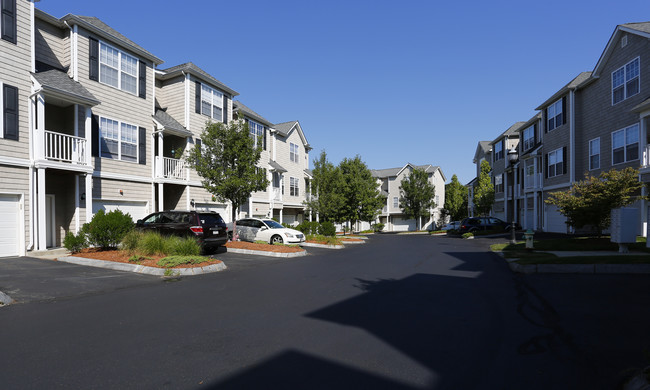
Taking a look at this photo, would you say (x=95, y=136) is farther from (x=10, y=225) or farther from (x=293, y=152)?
(x=293, y=152)

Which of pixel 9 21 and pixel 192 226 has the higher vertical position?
pixel 9 21

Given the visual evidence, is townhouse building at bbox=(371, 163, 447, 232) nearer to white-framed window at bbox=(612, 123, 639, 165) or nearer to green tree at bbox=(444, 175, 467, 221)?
green tree at bbox=(444, 175, 467, 221)

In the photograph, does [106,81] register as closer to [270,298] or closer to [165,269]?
[165,269]

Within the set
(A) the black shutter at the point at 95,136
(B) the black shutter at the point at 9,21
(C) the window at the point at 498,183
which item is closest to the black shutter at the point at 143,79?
(A) the black shutter at the point at 95,136

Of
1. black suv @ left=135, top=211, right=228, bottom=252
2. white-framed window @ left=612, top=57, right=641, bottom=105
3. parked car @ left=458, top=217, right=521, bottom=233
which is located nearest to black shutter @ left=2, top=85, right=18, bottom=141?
black suv @ left=135, top=211, right=228, bottom=252

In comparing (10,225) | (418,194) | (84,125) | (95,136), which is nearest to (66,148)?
(84,125)

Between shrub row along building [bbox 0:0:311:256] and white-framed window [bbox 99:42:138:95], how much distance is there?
5 centimetres

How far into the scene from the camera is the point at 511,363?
4410 mm

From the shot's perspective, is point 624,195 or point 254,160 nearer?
point 624,195

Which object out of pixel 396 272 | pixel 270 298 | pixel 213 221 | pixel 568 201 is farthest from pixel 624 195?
pixel 213 221

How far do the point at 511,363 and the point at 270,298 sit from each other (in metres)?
4.86

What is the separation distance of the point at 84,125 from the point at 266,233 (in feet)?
32.7

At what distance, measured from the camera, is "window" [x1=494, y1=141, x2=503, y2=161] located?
42.6 metres

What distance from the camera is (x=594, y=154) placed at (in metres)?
24.1
